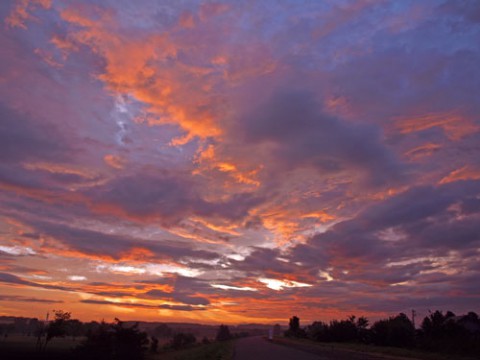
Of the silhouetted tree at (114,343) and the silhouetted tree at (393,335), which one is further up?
the silhouetted tree at (393,335)

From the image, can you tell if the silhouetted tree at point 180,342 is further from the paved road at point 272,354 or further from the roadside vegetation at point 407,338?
the paved road at point 272,354

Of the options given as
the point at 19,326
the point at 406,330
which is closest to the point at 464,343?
the point at 406,330

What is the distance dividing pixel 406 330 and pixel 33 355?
60113 millimetres

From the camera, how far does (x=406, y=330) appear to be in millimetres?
64750

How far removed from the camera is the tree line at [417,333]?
49531 millimetres

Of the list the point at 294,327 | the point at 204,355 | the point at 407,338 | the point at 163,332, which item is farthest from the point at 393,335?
the point at 163,332

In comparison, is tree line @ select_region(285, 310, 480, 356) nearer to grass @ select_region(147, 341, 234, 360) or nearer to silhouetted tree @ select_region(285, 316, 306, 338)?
grass @ select_region(147, 341, 234, 360)

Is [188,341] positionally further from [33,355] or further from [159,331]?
[159,331]

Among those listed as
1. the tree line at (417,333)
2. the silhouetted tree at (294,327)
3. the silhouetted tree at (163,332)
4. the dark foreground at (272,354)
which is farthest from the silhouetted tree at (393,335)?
the silhouetted tree at (163,332)

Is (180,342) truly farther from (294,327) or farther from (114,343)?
(114,343)

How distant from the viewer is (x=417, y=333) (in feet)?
225

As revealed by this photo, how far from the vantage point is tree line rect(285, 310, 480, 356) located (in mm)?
49531

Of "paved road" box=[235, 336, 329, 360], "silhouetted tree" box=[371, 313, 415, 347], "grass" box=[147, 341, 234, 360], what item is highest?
"silhouetted tree" box=[371, 313, 415, 347]

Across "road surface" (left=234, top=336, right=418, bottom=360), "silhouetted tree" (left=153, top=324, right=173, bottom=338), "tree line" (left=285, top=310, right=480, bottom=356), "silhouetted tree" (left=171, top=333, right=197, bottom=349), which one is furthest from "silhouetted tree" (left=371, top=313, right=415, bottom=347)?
"silhouetted tree" (left=153, top=324, right=173, bottom=338)
